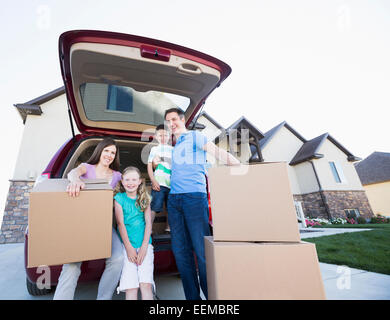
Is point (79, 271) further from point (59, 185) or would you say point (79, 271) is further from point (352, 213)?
point (352, 213)

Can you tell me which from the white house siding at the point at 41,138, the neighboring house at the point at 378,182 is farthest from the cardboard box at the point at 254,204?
the neighboring house at the point at 378,182

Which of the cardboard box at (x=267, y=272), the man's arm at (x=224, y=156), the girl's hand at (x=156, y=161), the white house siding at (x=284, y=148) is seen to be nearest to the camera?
the cardboard box at (x=267, y=272)

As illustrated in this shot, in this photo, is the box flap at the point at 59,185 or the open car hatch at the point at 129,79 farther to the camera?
the open car hatch at the point at 129,79

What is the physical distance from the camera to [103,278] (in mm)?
1156

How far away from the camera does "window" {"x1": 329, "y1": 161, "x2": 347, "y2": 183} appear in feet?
34.7

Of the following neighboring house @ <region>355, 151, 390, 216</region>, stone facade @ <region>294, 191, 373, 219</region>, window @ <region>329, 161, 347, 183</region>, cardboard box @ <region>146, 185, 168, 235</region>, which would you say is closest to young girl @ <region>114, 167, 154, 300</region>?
cardboard box @ <region>146, 185, 168, 235</region>

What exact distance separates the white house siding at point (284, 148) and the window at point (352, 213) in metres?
2.44

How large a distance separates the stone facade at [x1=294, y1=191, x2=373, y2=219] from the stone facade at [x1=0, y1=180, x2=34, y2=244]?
12.4m

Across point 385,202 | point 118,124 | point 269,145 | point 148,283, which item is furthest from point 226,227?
point 385,202

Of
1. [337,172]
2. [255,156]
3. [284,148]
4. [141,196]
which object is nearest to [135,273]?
[141,196]

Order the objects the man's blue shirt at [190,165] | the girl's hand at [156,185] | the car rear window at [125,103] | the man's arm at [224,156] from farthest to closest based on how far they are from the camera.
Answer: the car rear window at [125,103] < the girl's hand at [156,185] < the man's blue shirt at [190,165] < the man's arm at [224,156]

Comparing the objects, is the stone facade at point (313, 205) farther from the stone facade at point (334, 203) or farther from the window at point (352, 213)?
the window at point (352, 213)

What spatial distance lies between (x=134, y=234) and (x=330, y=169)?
12.6 m

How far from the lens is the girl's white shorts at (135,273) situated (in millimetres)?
1163
